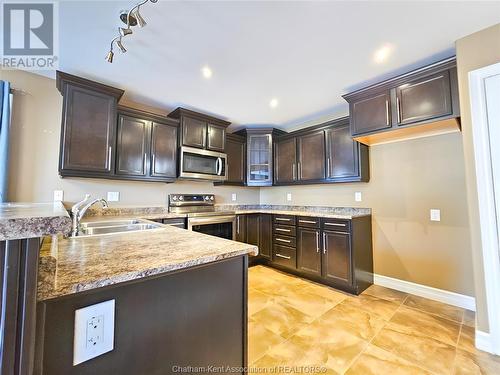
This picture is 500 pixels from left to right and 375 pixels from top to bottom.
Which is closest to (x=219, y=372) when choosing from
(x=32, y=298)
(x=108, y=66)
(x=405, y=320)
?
(x=32, y=298)

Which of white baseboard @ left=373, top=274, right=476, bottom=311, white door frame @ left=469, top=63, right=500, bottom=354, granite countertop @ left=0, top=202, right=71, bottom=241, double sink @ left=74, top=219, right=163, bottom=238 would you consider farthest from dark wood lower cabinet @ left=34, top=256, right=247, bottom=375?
white baseboard @ left=373, top=274, right=476, bottom=311

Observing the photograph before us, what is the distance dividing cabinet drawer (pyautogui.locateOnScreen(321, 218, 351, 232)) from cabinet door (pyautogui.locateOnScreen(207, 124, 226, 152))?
1891 mm

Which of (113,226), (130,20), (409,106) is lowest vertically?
(113,226)

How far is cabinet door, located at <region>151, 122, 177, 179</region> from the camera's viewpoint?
9.44 feet

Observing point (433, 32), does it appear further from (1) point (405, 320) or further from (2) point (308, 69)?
(1) point (405, 320)

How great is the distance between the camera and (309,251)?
120 inches

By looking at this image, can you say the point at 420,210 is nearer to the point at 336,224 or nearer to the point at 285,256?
the point at 336,224

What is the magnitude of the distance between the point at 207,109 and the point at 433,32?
100.0 inches

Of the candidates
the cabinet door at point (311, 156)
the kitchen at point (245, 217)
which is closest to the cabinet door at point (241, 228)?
the kitchen at point (245, 217)

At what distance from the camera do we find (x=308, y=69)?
2.27 meters

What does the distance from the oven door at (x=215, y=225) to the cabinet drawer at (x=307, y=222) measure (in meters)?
0.99

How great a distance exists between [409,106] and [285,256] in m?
2.43

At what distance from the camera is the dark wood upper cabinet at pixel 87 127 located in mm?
2232

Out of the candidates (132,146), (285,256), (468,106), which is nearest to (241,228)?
(285,256)
